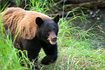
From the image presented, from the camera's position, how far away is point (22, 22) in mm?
4574

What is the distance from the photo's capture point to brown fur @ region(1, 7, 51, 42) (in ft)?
14.3

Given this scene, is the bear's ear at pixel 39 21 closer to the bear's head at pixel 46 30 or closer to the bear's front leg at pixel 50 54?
the bear's head at pixel 46 30

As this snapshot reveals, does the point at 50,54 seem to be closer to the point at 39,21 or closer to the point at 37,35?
the point at 37,35

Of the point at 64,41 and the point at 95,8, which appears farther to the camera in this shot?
the point at 95,8

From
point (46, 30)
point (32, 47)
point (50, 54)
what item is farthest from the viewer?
point (50, 54)

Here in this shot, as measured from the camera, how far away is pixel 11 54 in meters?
3.07

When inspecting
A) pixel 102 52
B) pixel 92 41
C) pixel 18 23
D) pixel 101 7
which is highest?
pixel 18 23

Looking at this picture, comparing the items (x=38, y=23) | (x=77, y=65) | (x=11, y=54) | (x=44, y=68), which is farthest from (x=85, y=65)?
(x=11, y=54)

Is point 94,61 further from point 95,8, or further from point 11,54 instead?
point 95,8

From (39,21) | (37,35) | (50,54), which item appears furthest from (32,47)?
(39,21)

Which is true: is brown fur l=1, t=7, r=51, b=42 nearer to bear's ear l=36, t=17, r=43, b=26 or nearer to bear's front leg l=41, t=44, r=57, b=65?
bear's ear l=36, t=17, r=43, b=26

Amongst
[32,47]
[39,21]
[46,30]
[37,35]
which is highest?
[39,21]

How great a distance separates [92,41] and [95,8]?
533cm

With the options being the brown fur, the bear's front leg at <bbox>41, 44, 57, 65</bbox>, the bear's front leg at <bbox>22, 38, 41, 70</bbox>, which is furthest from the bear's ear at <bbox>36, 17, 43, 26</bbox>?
the bear's front leg at <bbox>41, 44, 57, 65</bbox>
